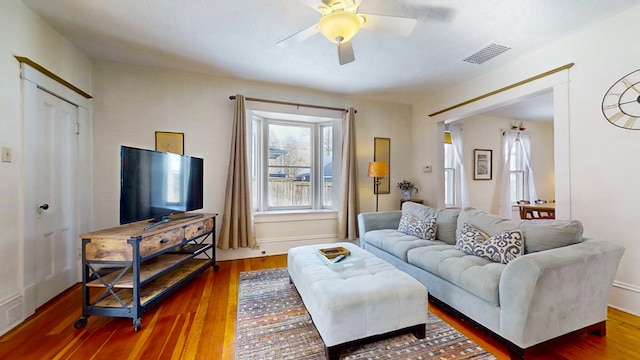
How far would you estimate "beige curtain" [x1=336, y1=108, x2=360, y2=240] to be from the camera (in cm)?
414

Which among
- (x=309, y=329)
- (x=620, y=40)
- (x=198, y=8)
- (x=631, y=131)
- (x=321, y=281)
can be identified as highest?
(x=198, y=8)

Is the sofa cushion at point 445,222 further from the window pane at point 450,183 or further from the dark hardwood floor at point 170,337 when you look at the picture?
the window pane at point 450,183

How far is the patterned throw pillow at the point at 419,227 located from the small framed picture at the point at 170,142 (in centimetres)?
320

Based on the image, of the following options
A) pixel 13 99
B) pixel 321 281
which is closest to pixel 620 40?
pixel 321 281

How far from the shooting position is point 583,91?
246 centimetres

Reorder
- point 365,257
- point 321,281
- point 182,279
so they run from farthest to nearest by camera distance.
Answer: point 182,279
point 365,257
point 321,281

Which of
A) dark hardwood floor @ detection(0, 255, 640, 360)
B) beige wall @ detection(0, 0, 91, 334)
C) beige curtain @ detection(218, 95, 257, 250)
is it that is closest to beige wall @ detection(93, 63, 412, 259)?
beige curtain @ detection(218, 95, 257, 250)

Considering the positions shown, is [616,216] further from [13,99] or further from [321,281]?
[13,99]

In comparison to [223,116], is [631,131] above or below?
below

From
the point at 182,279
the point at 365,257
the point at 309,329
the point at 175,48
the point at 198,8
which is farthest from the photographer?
the point at 175,48

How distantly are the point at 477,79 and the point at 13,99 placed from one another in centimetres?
503

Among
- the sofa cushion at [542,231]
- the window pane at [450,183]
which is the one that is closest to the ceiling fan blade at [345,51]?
the sofa cushion at [542,231]

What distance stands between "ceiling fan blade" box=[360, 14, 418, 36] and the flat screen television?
2.26 m

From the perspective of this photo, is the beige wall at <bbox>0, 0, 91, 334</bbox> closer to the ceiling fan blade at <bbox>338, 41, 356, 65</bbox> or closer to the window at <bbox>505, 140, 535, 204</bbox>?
the ceiling fan blade at <bbox>338, 41, 356, 65</bbox>
